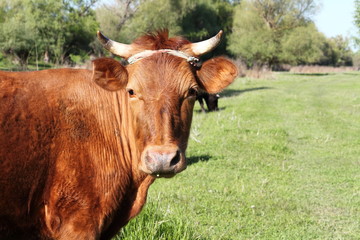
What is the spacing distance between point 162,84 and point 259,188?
A: 17.0 feet

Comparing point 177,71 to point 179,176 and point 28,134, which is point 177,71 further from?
point 179,176

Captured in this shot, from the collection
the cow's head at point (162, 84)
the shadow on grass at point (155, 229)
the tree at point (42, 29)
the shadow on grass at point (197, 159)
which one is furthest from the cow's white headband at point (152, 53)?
the tree at point (42, 29)

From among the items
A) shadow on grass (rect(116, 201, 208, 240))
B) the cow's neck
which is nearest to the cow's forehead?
the cow's neck

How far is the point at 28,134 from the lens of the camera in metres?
3.57

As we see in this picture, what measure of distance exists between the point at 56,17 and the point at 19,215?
27.3 metres

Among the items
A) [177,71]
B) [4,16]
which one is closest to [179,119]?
[177,71]

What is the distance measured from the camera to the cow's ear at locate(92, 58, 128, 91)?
381 centimetres

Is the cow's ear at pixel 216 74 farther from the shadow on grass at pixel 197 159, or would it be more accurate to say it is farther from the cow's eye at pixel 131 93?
the shadow on grass at pixel 197 159

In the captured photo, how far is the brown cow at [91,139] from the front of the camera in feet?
11.5

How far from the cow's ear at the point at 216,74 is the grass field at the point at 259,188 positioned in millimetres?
1708

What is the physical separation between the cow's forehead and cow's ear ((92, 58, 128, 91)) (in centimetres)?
10

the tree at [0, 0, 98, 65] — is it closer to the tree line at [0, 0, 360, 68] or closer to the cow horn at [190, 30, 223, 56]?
the tree line at [0, 0, 360, 68]

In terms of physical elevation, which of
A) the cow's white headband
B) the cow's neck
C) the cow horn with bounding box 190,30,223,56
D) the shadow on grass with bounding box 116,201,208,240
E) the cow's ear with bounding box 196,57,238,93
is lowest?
the shadow on grass with bounding box 116,201,208,240

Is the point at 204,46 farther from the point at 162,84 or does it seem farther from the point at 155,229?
Answer: the point at 155,229
